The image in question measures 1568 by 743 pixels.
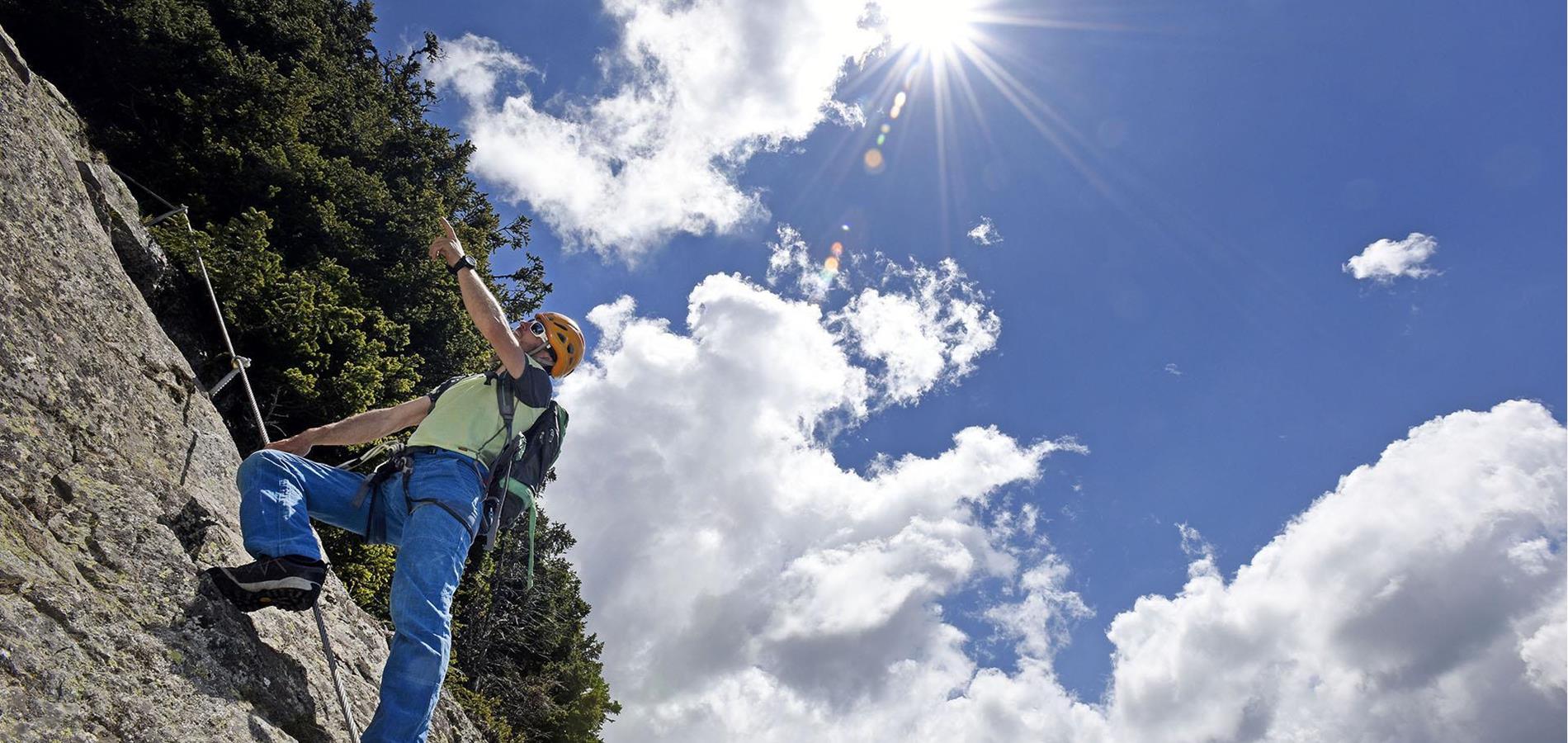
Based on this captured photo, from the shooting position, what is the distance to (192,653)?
3430 millimetres

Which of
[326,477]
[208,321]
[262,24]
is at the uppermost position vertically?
[262,24]

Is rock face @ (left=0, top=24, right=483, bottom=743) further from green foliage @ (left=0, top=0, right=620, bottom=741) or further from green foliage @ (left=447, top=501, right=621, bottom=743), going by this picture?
green foliage @ (left=447, top=501, right=621, bottom=743)

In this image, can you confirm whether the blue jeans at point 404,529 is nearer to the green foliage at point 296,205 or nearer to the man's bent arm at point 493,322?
the man's bent arm at point 493,322

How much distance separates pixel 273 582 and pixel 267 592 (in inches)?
3.3

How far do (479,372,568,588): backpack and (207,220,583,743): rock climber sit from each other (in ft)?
0.15

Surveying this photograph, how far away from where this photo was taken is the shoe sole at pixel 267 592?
3766 millimetres

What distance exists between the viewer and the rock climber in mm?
3686

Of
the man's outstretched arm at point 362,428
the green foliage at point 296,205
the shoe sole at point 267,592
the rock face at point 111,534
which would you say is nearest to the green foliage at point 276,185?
the green foliage at point 296,205

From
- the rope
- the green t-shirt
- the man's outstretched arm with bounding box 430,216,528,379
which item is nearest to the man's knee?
the rope

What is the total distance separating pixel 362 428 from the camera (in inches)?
190

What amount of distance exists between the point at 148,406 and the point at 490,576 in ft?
63.6

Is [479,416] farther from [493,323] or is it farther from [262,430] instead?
[262,430]

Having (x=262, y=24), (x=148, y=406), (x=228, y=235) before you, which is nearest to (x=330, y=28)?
(x=262, y=24)

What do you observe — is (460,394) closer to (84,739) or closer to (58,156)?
(84,739)
